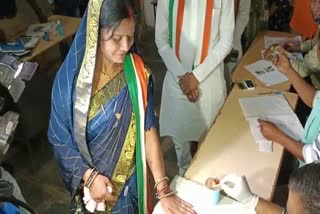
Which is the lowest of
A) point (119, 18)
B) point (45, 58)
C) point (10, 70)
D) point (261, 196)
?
point (45, 58)

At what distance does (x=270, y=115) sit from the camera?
6.73ft

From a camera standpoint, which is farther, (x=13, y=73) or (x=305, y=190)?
(x=13, y=73)

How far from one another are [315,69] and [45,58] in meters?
2.86

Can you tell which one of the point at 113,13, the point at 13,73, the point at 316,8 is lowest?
the point at 316,8

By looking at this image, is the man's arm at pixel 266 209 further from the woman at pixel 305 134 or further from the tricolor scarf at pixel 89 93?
the tricolor scarf at pixel 89 93

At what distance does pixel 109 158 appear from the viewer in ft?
5.07

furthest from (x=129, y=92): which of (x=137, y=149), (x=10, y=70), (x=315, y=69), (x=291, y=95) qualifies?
(x=315, y=69)

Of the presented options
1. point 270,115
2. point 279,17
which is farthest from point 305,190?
point 279,17

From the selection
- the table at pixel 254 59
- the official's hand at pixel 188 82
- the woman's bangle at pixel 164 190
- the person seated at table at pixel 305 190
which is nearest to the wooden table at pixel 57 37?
the official's hand at pixel 188 82

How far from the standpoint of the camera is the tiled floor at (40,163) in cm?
267

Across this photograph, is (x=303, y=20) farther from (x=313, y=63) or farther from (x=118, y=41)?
(x=118, y=41)

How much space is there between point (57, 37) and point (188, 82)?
6.19 feet

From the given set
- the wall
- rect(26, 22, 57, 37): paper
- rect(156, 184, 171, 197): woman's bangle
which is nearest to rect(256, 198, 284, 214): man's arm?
rect(156, 184, 171, 197): woman's bangle

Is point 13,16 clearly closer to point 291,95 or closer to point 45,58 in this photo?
point 45,58
